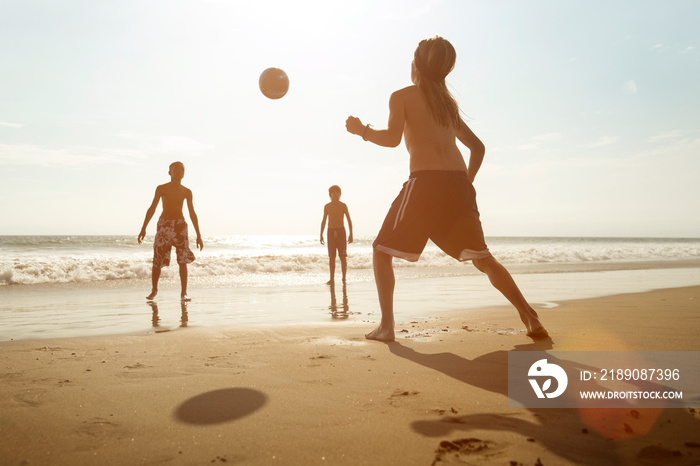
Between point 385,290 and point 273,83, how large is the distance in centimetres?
369

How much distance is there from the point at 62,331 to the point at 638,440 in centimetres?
461

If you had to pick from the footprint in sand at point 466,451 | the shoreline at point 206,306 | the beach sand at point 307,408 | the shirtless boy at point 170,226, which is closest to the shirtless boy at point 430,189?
the beach sand at point 307,408

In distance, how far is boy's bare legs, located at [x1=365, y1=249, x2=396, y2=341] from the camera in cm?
364

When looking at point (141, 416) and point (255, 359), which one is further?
point (255, 359)

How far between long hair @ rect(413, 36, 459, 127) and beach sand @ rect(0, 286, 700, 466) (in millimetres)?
1766

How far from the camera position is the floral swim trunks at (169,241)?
24.6ft

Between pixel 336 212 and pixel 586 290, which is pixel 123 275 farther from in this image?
pixel 586 290

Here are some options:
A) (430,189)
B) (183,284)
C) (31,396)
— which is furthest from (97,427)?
(183,284)

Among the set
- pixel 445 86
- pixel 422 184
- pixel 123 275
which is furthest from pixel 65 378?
pixel 123 275

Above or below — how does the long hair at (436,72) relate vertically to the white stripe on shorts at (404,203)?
above

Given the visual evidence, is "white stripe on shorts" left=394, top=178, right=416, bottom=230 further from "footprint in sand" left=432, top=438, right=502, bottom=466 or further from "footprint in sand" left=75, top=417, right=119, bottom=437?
"footprint in sand" left=75, top=417, right=119, bottom=437

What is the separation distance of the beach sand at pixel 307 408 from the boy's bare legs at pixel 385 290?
155 millimetres

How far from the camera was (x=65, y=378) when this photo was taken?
2.59m

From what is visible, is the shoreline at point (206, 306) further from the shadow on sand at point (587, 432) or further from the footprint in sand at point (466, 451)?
the footprint in sand at point (466, 451)
